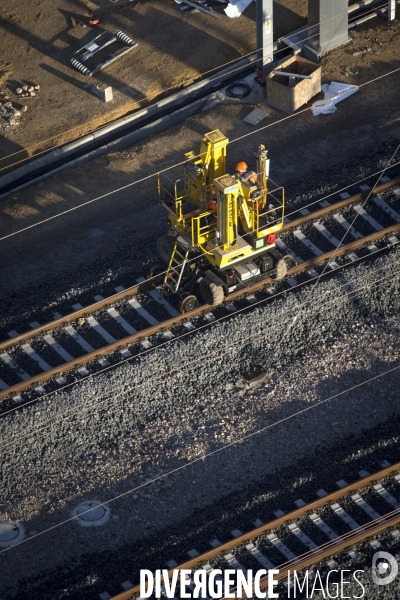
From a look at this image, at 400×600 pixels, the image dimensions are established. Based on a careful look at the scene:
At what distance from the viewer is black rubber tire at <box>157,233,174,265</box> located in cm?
1980

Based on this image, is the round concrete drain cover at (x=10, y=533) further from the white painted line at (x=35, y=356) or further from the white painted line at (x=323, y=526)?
the white painted line at (x=323, y=526)

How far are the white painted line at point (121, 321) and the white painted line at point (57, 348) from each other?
3.95 ft

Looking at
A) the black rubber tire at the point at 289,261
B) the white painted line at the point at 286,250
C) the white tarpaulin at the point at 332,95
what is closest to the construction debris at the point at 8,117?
the white tarpaulin at the point at 332,95

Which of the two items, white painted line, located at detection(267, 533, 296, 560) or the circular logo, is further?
white painted line, located at detection(267, 533, 296, 560)

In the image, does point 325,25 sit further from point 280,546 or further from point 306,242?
point 280,546

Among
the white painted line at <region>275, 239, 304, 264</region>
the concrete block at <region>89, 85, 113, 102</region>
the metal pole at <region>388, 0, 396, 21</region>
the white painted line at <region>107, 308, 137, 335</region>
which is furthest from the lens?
the metal pole at <region>388, 0, 396, 21</region>

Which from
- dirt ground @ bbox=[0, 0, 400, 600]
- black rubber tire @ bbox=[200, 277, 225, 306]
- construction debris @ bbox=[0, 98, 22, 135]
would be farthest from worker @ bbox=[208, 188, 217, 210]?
construction debris @ bbox=[0, 98, 22, 135]

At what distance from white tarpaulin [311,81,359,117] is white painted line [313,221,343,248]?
417cm

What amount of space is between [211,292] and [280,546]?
537 centimetres

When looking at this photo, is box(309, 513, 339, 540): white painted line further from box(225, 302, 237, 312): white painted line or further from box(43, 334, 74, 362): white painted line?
box(43, 334, 74, 362): white painted line

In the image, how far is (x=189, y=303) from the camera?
63.4 feet

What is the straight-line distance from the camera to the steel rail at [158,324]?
1830 cm

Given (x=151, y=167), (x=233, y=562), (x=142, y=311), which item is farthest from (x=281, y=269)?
(x=233, y=562)

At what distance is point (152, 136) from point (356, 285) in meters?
7.01
